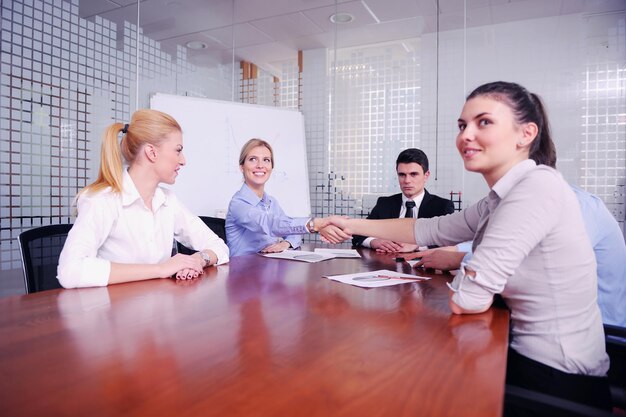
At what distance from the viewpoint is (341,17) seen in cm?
440

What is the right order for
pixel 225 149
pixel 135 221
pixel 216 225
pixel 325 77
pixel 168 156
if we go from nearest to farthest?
pixel 135 221 < pixel 168 156 < pixel 216 225 < pixel 225 149 < pixel 325 77

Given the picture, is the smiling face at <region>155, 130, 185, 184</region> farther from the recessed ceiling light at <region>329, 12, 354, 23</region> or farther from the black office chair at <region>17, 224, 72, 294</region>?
the recessed ceiling light at <region>329, 12, 354, 23</region>

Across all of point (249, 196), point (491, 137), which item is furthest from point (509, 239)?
point (249, 196)

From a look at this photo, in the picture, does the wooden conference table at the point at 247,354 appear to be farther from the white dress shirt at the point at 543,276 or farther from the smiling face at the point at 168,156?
the smiling face at the point at 168,156

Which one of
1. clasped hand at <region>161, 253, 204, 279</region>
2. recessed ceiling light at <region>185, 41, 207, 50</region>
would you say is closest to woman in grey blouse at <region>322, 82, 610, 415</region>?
clasped hand at <region>161, 253, 204, 279</region>

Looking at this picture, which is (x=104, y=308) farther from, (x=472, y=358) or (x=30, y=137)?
(x=30, y=137)

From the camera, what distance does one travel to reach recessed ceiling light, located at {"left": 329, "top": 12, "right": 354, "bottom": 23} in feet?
14.2

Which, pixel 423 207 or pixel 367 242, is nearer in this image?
pixel 367 242

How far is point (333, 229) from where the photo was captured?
7.20ft

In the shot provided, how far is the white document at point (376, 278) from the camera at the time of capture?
148 cm

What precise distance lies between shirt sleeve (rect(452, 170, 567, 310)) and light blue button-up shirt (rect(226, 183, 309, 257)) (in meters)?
1.53

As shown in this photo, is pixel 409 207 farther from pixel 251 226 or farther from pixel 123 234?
pixel 123 234

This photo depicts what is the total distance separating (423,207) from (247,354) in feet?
8.74

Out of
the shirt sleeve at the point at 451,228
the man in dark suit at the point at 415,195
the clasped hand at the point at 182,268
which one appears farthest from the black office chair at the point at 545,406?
the man in dark suit at the point at 415,195
